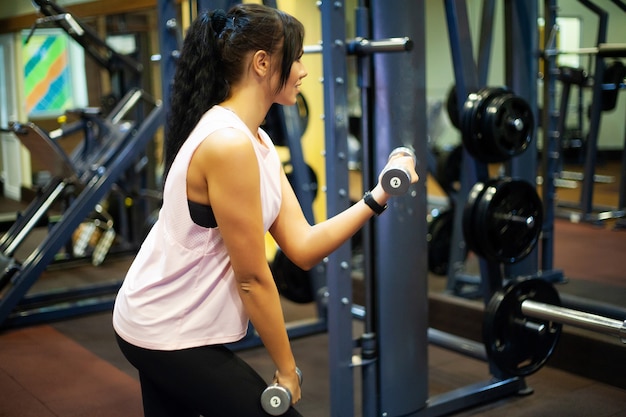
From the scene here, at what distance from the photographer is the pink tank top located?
128 cm

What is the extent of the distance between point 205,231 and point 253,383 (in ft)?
0.88

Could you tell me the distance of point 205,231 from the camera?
128 centimetres

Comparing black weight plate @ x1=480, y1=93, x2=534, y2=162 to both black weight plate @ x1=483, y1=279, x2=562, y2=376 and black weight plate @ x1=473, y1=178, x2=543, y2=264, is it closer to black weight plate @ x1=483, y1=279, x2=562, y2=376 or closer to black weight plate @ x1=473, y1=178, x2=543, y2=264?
black weight plate @ x1=473, y1=178, x2=543, y2=264

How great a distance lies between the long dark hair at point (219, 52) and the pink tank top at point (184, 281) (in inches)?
1.7

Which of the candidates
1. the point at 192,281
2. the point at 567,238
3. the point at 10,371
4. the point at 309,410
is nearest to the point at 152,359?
the point at 192,281

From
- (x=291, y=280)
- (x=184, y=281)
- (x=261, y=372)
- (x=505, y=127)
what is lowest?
(x=261, y=372)

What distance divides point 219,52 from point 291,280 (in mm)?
2291

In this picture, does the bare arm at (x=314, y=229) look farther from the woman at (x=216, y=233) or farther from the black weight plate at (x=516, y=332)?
the black weight plate at (x=516, y=332)

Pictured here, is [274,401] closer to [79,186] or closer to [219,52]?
[219,52]

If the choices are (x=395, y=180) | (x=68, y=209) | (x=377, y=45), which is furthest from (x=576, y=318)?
(x=68, y=209)

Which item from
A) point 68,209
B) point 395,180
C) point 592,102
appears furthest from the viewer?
point 592,102

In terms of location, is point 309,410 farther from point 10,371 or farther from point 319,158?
point 319,158

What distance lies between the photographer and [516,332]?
2.51 meters

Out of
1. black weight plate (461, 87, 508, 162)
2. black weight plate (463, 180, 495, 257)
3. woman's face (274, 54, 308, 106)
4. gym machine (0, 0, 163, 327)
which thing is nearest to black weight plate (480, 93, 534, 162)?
black weight plate (461, 87, 508, 162)
